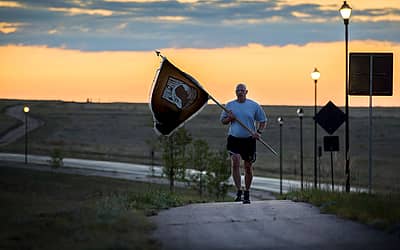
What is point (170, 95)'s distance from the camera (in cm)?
1769

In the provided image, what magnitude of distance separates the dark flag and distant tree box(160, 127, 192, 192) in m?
40.7

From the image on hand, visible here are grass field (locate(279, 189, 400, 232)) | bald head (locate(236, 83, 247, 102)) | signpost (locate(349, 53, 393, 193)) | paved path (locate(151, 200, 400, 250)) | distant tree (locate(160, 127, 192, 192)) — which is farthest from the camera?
distant tree (locate(160, 127, 192, 192))

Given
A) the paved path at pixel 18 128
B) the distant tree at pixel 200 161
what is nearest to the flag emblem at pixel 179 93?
the distant tree at pixel 200 161

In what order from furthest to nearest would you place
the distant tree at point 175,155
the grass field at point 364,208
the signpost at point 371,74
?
the distant tree at point 175,155, the signpost at point 371,74, the grass field at point 364,208

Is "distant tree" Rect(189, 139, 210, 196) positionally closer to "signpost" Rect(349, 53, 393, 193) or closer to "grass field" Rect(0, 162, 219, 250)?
"signpost" Rect(349, 53, 393, 193)

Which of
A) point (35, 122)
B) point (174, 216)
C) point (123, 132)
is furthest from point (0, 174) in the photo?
point (35, 122)

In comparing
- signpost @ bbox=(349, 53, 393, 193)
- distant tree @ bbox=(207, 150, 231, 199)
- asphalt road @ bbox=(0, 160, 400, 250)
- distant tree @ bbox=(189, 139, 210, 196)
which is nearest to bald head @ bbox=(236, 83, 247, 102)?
asphalt road @ bbox=(0, 160, 400, 250)

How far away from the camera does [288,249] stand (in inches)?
432

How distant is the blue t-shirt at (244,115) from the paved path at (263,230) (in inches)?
74.0

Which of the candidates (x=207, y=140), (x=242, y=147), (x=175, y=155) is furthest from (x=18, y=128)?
(x=242, y=147)

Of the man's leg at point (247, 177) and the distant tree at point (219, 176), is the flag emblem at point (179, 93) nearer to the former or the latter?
the man's leg at point (247, 177)

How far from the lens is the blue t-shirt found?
17250 millimetres

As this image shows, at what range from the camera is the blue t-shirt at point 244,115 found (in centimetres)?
1725

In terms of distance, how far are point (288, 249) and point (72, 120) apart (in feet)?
523
